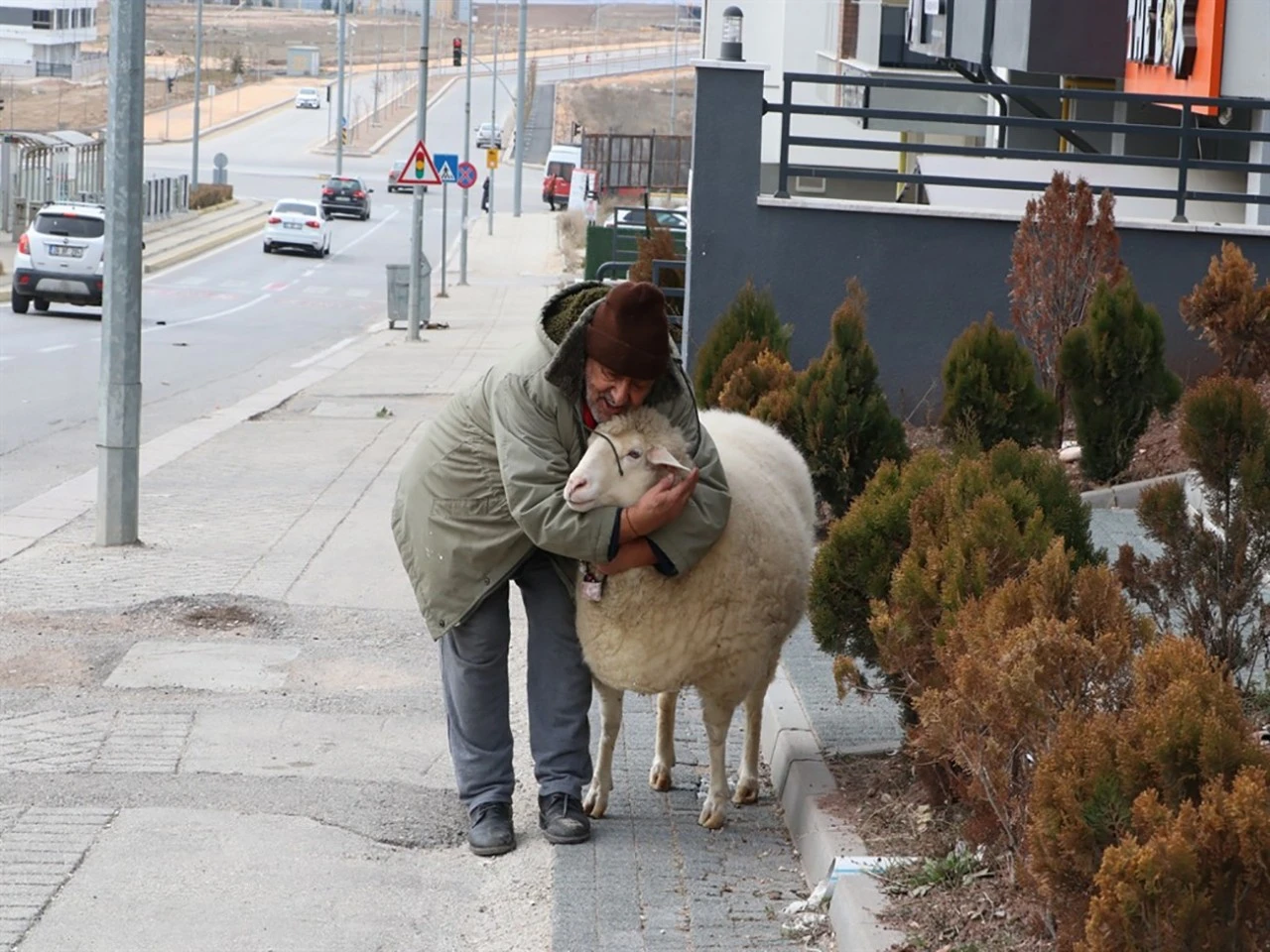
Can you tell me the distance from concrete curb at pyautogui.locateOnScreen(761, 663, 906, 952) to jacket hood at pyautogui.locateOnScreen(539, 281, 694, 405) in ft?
4.53

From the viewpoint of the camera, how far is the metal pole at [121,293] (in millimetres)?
10617

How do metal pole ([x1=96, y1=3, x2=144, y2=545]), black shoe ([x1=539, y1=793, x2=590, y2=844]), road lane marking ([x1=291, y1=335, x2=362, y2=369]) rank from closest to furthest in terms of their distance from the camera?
1. black shoe ([x1=539, y1=793, x2=590, y2=844])
2. metal pole ([x1=96, y1=3, x2=144, y2=545])
3. road lane marking ([x1=291, y1=335, x2=362, y2=369])

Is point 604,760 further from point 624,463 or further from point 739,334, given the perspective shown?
point 739,334

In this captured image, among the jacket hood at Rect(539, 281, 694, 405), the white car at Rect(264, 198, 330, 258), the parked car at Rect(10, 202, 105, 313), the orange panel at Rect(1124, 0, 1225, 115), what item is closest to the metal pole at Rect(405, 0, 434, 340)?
the parked car at Rect(10, 202, 105, 313)

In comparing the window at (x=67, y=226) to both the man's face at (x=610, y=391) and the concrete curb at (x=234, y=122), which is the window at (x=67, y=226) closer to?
the man's face at (x=610, y=391)

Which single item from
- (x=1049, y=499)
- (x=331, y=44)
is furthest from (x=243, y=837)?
(x=331, y=44)

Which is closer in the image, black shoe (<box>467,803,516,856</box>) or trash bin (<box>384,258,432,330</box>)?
black shoe (<box>467,803,516,856</box>)

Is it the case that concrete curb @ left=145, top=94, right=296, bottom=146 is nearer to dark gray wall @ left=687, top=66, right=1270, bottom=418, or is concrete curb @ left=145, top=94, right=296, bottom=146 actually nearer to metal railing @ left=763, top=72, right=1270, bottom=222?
metal railing @ left=763, top=72, right=1270, bottom=222

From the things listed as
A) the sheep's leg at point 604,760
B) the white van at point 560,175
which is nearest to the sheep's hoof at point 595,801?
the sheep's leg at point 604,760

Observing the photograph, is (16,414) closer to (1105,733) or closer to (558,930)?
(558,930)

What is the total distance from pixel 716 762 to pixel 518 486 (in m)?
1.16

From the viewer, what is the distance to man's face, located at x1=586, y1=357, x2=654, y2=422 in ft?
17.2

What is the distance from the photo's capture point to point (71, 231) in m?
32.4

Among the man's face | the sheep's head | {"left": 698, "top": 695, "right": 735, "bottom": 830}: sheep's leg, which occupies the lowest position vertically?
{"left": 698, "top": 695, "right": 735, "bottom": 830}: sheep's leg
